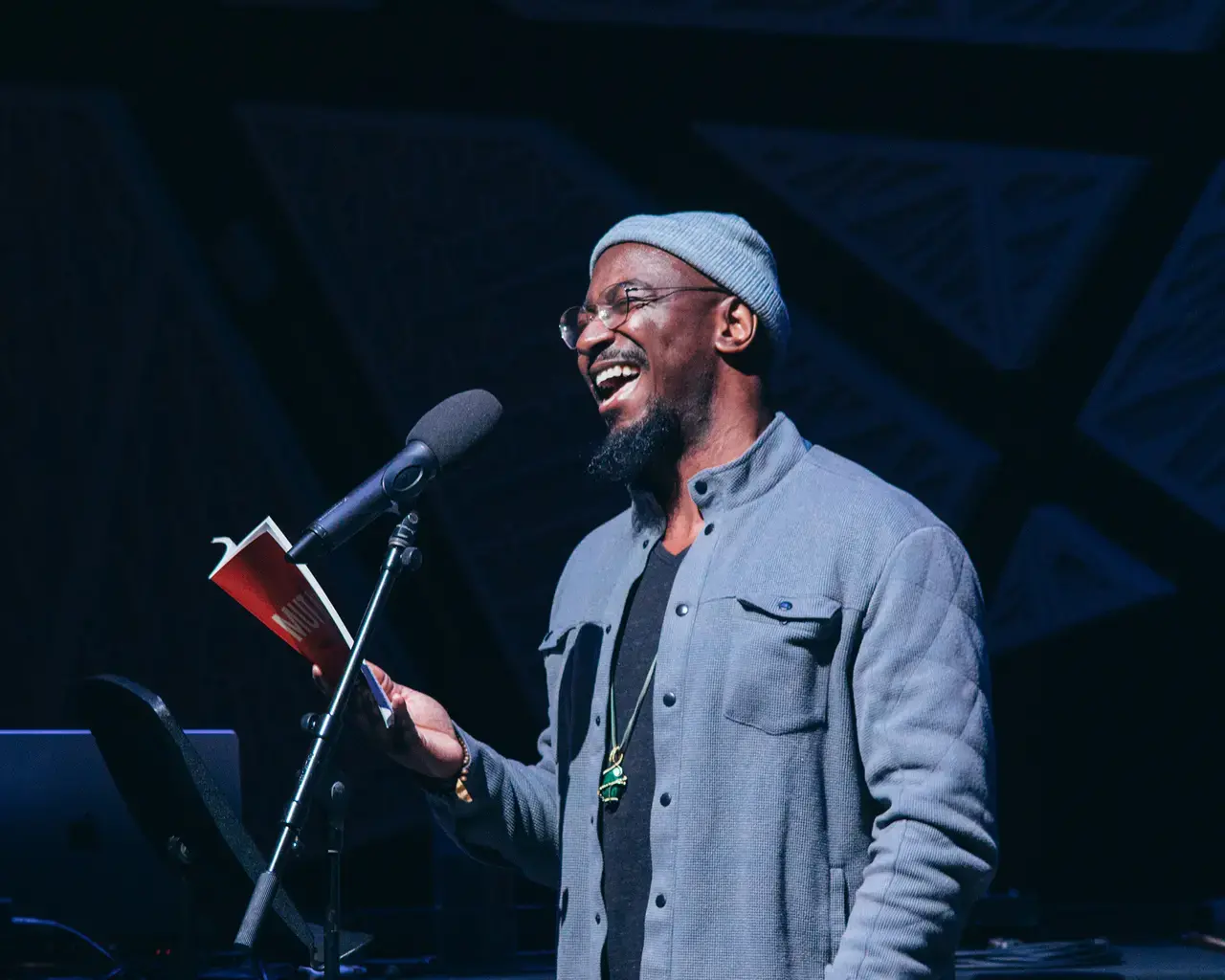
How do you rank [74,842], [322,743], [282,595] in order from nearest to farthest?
[322,743], [282,595], [74,842]

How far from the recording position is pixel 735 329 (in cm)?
215

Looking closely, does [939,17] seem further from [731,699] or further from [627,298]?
[731,699]

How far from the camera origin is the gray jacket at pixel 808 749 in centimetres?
169

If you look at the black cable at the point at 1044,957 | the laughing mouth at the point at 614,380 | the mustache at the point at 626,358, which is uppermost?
the mustache at the point at 626,358

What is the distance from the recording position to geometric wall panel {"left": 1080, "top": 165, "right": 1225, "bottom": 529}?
3.96 m

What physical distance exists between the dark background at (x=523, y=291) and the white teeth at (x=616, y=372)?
71.0 inches

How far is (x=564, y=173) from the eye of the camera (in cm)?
406

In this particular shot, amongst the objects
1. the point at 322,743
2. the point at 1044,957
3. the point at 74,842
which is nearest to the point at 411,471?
the point at 322,743

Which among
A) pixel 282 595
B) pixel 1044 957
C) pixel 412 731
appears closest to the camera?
pixel 282 595

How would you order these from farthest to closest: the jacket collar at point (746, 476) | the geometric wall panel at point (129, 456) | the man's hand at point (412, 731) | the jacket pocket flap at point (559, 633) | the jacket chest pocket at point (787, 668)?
the geometric wall panel at point (129, 456) < the jacket pocket flap at point (559, 633) < the jacket collar at point (746, 476) < the man's hand at point (412, 731) < the jacket chest pocket at point (787, 668)

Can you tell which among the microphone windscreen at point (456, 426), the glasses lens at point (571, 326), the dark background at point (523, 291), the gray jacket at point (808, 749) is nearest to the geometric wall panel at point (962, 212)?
the dark background at point (523, 291)

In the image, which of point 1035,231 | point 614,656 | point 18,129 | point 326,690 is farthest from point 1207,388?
point 18,129

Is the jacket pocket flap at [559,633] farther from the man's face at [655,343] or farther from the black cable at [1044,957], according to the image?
the black cable at [1044,957]

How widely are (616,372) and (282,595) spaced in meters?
0.63
